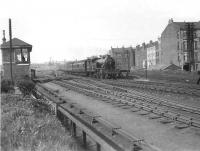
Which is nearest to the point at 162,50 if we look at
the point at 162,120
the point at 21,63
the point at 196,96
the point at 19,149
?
the point at 21,63

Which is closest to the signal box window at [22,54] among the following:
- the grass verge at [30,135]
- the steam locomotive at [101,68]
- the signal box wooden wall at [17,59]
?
the signal box wooden wall at [17,59]

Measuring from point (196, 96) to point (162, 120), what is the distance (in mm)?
7140

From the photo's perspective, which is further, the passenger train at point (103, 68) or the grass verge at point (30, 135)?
the passenger train at point (103, 68)

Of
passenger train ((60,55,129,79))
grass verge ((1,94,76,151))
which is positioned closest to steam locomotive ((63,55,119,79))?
passenger train ((60,55,129,79))

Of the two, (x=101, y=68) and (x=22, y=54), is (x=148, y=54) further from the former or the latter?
(x=22, y=54)

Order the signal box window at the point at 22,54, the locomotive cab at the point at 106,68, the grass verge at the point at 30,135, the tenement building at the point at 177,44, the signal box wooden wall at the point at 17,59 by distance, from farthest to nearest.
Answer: the tenement building at the point at 177,44 < the locomotive cab at the point at 106,68 < the signal box window at the point at 22,54 < the signal box wooden wall at the point at 17,59 < the grass verge at the point at 30,135

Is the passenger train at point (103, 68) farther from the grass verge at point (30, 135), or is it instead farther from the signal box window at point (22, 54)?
the grass verge at point (30, 135)

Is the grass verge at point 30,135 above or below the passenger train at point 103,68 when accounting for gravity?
below

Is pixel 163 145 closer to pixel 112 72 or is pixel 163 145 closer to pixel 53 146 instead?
pixel 53 146

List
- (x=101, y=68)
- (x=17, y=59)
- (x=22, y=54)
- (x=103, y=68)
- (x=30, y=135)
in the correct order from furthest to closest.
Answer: (x=101, y=68)
(x=103, y=68)
(x=22, y=54)
(x=17, y=59)
(x=30, y=135)

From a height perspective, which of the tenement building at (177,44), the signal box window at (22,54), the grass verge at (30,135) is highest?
the tenement building at (177,44)

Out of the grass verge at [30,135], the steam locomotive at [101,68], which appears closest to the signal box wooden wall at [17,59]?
the steam locomotive at [101,68]

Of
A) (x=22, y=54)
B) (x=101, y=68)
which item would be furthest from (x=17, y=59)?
(x=101, y=68)

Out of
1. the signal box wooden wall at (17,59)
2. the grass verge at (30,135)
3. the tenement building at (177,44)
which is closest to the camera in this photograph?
the grass verge at (30,135)
